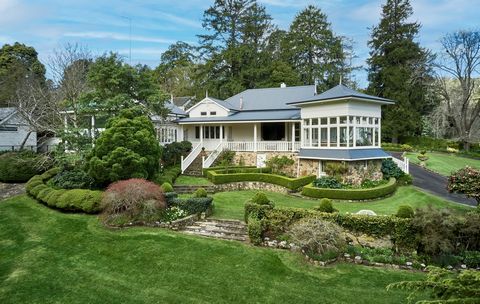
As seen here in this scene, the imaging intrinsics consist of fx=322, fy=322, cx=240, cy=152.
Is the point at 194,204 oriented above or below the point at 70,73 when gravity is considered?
below

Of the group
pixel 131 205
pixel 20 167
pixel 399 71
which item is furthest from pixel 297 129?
pixel 399 71

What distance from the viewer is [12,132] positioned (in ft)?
106

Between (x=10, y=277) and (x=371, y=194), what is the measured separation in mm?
17929

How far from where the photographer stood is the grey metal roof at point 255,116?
26.2 metres

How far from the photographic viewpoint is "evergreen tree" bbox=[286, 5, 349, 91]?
1756 inches

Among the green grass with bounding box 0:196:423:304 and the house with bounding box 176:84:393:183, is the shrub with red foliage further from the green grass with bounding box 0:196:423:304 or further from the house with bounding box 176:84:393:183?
the house with bounding box 176:84:393:183

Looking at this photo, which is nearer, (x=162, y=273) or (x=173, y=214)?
(x=162, y=273)

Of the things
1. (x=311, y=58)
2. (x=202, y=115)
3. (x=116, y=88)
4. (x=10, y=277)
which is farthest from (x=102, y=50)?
(x=311, y=58)

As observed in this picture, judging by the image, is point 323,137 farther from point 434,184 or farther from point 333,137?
point 434,184

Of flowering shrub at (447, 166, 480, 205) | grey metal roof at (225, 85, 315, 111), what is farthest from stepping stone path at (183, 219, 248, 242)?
grey metal roof at (225, 85, 315, 111)

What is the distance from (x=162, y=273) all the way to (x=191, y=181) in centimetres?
1289

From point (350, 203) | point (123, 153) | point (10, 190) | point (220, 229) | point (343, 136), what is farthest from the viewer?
point (343, 136)

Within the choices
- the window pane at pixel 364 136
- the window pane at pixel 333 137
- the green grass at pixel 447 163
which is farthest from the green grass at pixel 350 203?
the green grass at pixel 447 163

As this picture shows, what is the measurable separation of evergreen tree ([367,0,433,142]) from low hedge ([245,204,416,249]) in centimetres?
3296
